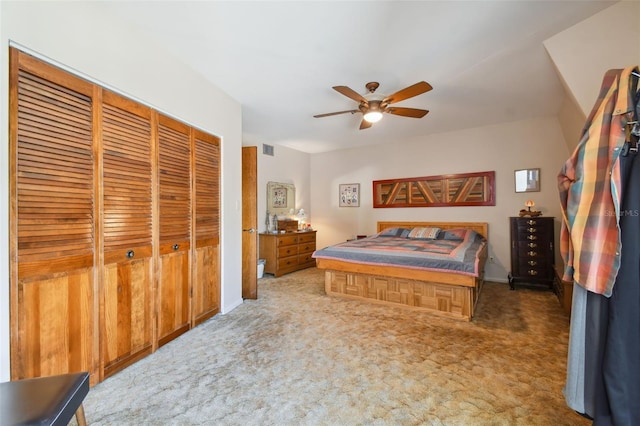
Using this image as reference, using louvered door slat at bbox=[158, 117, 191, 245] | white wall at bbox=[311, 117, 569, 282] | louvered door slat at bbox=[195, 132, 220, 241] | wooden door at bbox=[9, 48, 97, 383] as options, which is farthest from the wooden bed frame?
wooden door at bbox=[9, 48, 97, 383]

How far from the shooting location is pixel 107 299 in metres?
1.88

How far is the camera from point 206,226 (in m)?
2.85

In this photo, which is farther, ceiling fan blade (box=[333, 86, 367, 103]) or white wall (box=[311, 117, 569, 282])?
white wall (box=[311, 117, 569, 282])

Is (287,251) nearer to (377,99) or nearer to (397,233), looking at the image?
(397,233)

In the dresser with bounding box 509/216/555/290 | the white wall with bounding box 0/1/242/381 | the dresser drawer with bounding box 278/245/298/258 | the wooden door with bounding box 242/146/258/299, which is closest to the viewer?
the white wall with bounding box 0/1/242/381

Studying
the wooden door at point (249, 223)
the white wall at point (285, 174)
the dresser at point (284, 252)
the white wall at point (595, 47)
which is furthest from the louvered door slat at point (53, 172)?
the white wall at point (595, 47)

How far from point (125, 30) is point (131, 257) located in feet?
5.47

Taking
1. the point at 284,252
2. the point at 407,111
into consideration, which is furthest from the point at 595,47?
the point at 284,252

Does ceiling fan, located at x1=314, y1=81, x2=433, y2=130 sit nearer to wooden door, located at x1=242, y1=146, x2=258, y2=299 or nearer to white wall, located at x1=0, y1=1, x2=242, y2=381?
white wall, located at x1=0, y1=1, x2=242, y2=381

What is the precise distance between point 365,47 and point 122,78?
1.89 meters

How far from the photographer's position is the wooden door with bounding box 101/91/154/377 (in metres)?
1.88

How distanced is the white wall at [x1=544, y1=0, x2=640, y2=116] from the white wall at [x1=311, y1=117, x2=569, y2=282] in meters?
2.43

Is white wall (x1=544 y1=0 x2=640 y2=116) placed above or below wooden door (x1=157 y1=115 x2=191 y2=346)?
above

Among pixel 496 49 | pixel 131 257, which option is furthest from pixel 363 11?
pixel 131 257
